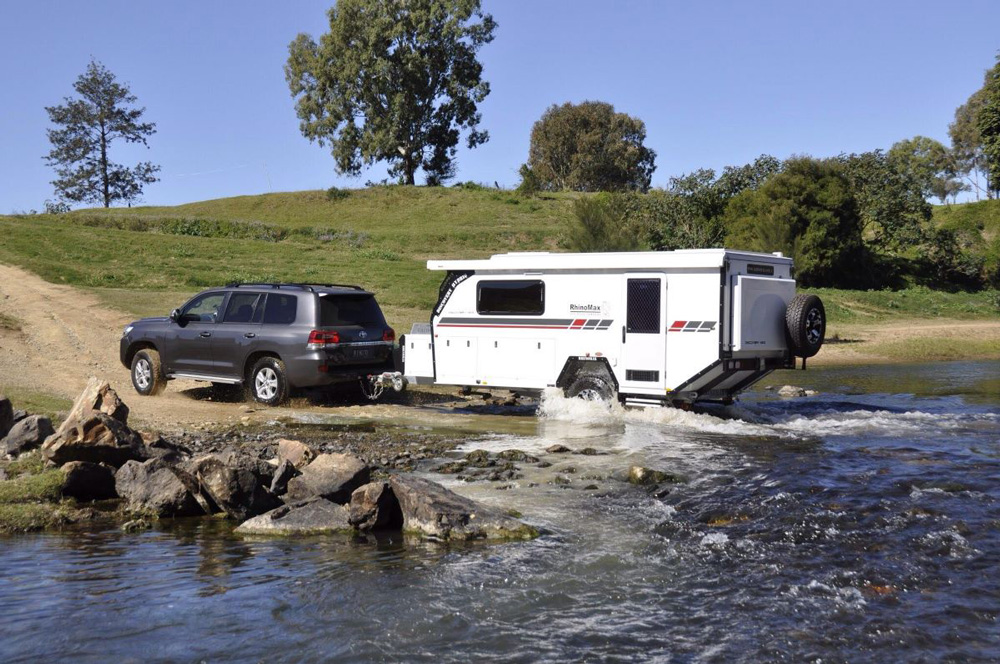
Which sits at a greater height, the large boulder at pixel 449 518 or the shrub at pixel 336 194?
the shrub at pixel 336 194

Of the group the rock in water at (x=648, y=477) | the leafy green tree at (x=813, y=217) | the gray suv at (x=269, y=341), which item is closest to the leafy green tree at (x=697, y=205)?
the leafy green tree at (x=813, y=217)

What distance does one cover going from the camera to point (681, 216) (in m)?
49.3

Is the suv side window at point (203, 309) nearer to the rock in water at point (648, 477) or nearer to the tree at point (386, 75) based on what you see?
the rock in water at point (648, 477)

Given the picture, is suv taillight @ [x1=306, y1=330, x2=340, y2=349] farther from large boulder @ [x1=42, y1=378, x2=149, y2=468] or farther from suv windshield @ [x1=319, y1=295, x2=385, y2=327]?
large boulder @ [x1=42, y1=378, x2=149, y2=468]

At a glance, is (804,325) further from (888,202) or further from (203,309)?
(888,202)

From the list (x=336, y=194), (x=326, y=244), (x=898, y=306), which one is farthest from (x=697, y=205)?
(x=336, y=194)

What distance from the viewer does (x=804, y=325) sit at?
14750 millimetres

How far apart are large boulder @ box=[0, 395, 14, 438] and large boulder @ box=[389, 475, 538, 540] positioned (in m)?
5.63

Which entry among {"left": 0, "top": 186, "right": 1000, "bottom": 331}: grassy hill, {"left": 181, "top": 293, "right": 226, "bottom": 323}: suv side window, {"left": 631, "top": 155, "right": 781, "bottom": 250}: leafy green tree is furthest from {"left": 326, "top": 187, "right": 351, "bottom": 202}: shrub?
{"left": 181, "top": 293, "right": 226, "bottom": 323}: suv side window

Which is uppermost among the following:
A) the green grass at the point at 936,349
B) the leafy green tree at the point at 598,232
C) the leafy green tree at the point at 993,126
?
the leafy green tree at the point at 993,126

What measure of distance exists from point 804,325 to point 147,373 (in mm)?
11150

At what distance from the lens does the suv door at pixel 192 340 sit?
16672mm

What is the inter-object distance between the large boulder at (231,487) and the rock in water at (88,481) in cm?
111

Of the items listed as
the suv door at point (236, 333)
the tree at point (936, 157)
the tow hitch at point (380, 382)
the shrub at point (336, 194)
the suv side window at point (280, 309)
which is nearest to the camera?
the suv side window at point (280, 309)
